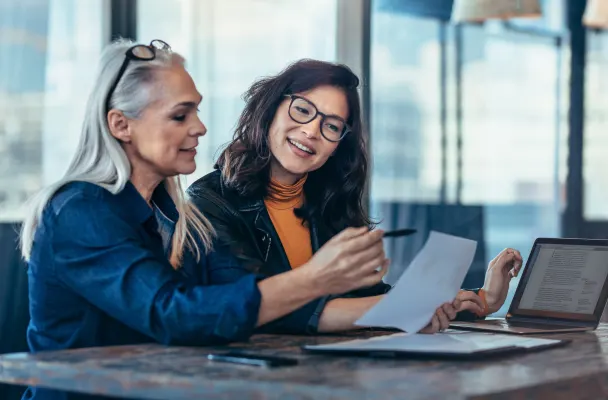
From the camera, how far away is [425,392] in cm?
137

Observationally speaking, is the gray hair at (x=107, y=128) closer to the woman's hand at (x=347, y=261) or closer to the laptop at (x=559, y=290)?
the woman's hand at (x=347, y=261)

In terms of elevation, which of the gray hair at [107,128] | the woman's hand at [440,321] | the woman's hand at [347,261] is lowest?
the woman's hand at [440,321]

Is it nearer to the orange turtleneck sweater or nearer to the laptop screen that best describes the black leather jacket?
Answer: the orange turtleneck sweater

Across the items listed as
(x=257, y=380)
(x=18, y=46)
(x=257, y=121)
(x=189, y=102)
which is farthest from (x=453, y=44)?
(x=257, y=380)

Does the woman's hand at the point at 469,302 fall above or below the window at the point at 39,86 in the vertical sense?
below

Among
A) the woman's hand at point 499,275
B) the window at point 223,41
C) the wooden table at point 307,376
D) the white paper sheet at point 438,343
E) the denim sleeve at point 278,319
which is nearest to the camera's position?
the wooden table at point 307,376

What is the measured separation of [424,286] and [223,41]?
3327mm

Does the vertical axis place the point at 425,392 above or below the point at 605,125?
below

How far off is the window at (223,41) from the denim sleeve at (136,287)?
8.95ft

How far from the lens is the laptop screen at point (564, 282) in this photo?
238 centimetres

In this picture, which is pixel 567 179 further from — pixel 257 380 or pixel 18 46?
pixel 257 380

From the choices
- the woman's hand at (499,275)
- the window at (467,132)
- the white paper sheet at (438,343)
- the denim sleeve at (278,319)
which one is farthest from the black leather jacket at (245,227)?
the window at (467,132)

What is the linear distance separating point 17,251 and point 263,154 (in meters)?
1.58

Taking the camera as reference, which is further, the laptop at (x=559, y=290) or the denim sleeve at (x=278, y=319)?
the laptop at (x=559, y=290)
